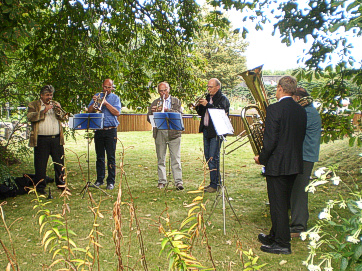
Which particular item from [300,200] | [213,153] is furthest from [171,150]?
[300,200]

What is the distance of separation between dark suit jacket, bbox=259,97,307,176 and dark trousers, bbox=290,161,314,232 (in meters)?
0.74

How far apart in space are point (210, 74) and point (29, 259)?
3562 cm

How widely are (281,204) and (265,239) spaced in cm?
62

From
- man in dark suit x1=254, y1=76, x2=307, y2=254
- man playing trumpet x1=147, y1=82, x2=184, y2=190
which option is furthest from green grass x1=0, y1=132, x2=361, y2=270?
man playing trumpet x1=147, y1=82, x2=184, y2=190

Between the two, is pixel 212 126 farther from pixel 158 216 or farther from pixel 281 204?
pixel 281 204

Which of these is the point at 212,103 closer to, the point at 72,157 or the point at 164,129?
the point at 164,129

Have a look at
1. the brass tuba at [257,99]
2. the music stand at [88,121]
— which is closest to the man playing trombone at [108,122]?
the music stand at [88,121]

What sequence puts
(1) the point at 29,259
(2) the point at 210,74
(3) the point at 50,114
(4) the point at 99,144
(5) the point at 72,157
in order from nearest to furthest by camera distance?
(1) the point at 29,259 < (3) the point at 50,114 < (4) the point at 99,144 < (5) the point at 72,157 < (2) the point at 210,74

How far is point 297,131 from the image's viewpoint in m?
4.48

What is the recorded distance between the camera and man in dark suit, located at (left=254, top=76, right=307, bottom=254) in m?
4.45

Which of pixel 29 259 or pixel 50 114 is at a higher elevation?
pixel 50 114

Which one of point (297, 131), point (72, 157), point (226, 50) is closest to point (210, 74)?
point (226, 50)

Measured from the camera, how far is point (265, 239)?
4.92m

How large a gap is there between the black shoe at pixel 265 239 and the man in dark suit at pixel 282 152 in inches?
7.8
